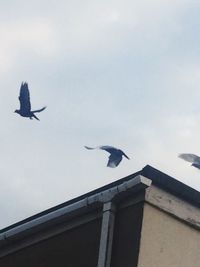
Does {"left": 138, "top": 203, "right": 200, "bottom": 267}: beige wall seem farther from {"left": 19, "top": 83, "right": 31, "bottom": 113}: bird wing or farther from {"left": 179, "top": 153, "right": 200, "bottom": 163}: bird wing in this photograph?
{"left": 19, "top": 83, "right": 31, "bottom": 113}: bird wing

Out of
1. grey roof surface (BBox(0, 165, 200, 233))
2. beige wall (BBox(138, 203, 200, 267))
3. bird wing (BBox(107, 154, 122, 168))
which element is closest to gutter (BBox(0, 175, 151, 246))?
grey roof surface (BBox(0, 165, 200, 233))

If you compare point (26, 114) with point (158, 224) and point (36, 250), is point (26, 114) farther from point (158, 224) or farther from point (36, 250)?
point (158, 224)

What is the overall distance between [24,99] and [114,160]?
151 centimetres

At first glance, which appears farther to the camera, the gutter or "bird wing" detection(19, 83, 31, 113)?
"bird wing" detection(19, 83, 31, 113)

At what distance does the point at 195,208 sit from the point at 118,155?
124 cm

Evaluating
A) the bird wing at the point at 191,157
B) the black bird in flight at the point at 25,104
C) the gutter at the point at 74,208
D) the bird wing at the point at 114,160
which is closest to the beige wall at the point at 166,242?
the gutter at the point at 74,208

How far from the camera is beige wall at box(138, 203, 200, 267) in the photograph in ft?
23.9

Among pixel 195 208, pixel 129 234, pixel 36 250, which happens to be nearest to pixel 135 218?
pixel 129 234

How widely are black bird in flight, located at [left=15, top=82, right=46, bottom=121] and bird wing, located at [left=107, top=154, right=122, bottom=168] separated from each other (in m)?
1.17

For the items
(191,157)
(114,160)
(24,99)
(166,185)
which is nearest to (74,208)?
(114,160)

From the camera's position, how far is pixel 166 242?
751 centimetres

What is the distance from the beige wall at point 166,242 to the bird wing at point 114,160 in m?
1.08

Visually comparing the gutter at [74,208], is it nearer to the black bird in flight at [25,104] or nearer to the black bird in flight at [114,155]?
the black bird in flight at [114,155]

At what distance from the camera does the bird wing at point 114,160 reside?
8.38 metres
